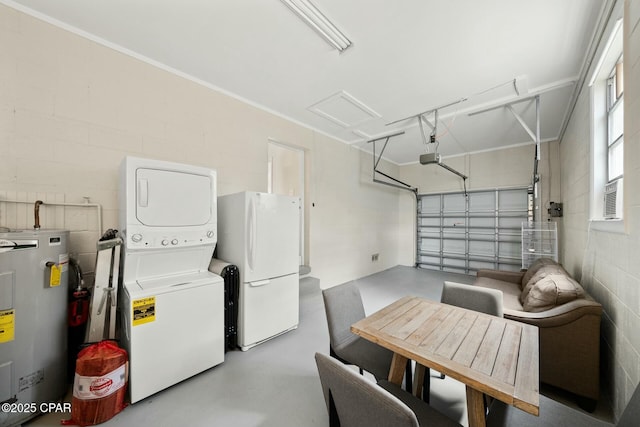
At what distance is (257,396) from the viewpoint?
6.00 ft

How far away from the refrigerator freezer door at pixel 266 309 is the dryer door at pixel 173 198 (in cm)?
90

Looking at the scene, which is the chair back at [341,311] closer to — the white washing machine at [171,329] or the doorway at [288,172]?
the white washing machine at [171,329]

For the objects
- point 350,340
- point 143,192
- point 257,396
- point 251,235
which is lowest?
point 257,396

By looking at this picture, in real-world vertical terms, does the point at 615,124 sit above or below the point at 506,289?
above

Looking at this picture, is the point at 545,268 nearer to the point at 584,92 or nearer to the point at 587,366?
the point at 587,366

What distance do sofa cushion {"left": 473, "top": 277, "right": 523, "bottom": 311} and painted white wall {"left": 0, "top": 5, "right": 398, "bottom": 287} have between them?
11.7ft

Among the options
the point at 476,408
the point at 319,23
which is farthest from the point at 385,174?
the point at 476,408

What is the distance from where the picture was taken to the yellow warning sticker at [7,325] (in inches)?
56.1

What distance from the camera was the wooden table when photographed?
99cm

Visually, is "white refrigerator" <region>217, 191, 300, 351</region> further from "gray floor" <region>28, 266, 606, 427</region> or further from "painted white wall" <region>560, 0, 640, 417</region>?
"painted white wall" <region>560, 0, 640, 417</region>

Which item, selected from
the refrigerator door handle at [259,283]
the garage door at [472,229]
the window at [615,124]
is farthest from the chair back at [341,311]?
the garage door at [472,229]

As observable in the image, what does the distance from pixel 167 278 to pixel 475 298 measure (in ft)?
9.14

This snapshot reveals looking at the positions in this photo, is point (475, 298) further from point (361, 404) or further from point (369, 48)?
point (369, 48)

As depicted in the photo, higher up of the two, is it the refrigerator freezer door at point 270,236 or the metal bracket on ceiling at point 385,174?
the metal bracket on ceiling at point 385,174
